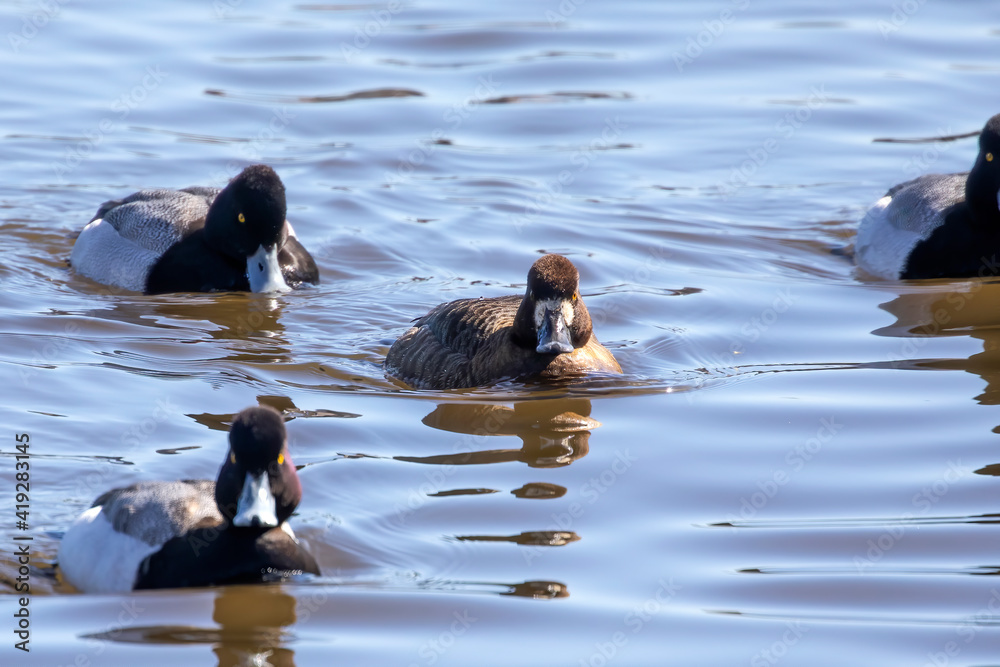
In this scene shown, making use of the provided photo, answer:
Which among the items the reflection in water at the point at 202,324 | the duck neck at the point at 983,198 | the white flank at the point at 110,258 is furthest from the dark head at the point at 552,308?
the duck neck at the point at 983,198

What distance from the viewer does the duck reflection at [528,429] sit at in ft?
25.9

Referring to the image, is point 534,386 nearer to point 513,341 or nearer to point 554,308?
point 513,341

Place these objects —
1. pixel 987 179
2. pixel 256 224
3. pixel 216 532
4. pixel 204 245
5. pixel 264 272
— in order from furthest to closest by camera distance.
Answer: pixel 987 179 < pixel 204 245 < pixel 264 272 < pixel 256 224 < pixel 216 532

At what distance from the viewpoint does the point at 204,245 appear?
12156 mm

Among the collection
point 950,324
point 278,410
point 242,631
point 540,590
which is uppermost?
point 950,324

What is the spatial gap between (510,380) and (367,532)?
2495 mm

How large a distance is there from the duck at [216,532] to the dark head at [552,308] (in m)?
2.92

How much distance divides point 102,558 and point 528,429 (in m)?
3.03

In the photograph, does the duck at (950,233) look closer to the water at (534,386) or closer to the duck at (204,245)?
the water at (534,386)

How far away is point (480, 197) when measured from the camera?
14742mm

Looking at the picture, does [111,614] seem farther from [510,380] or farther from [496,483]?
[510,380]

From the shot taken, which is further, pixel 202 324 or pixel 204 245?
pixel 204 245

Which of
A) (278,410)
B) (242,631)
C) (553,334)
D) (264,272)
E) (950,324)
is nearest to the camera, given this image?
(242,631)

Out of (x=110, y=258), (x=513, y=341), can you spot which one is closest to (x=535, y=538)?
(x=513, y=341)
